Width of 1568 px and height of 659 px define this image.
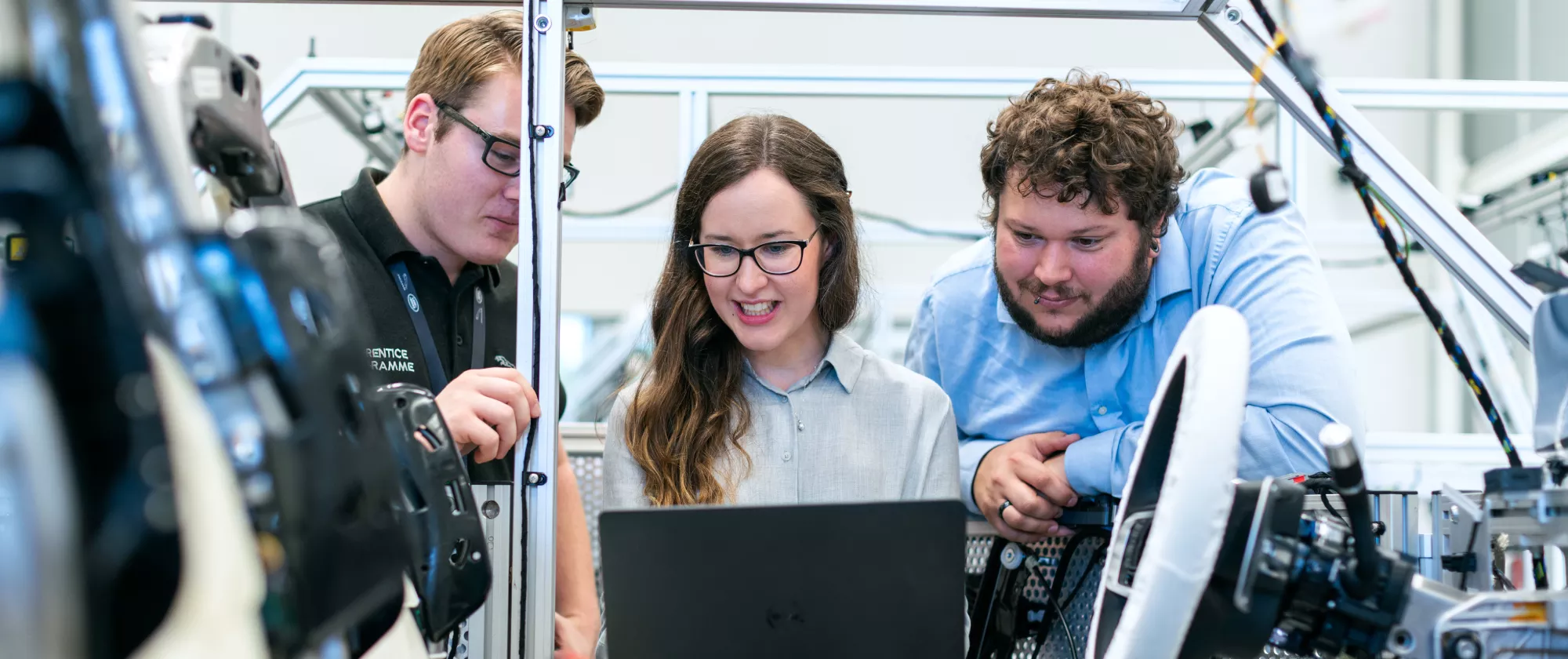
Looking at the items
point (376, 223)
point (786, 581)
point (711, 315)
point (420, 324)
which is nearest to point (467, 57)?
point (376, 223)

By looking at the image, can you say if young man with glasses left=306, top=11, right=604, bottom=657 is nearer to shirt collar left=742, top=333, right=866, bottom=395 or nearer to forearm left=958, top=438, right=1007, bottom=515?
shirt collar left=742, top=333, right=866, bottom=395

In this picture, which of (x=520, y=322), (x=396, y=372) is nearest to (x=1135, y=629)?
(x=520, y=322)

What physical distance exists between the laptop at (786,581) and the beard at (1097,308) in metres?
0.64

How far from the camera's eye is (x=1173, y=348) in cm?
139

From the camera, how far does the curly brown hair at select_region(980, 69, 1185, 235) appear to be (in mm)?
1444

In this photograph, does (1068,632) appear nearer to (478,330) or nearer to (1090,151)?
(1090,151)

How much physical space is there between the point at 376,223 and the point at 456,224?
13 cm

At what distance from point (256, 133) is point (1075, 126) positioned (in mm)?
1122

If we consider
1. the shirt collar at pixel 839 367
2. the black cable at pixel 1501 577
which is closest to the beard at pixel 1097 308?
the shirt collar at pixel 839 367

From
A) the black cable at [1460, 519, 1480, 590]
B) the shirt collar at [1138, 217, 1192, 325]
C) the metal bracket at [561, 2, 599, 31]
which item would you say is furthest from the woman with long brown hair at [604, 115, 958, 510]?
the black cable at [1460, 519, 1480, 590]

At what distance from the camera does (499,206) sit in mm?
1554

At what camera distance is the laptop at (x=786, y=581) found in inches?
35.8

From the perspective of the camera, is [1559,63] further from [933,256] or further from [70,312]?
[70,312]

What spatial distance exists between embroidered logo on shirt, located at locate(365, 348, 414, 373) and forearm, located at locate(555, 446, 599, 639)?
240mm
